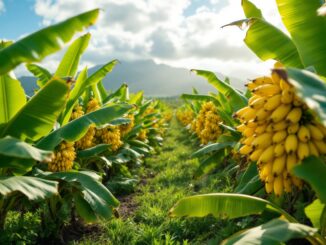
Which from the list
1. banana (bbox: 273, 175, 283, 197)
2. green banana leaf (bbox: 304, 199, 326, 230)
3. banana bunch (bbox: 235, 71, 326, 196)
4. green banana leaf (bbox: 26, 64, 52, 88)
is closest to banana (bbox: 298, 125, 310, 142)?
banana bunch (bbox: 235, 71, 326, 196)

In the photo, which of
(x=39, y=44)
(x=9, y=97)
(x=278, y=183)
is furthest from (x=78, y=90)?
(x=278, y=183)

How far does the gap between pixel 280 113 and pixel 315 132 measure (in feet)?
0.83

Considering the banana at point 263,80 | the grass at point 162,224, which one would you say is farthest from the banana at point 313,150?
the grass at point 162,224

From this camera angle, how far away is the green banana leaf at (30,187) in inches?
100

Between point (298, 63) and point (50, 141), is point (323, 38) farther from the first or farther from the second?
point (50, 141)

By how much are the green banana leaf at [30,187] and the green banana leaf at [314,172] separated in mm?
1698

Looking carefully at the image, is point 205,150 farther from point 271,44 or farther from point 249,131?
point 249,131

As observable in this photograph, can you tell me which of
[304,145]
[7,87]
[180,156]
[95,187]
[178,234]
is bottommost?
[180,156]

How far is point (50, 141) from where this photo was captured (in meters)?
3.84

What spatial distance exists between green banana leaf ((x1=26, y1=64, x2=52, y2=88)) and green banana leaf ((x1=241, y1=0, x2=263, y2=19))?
3.02 meters

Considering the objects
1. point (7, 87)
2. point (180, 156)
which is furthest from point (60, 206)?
point (180, 156)

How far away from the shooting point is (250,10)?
397 centimetres

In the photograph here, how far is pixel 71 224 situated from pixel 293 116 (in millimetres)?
3906

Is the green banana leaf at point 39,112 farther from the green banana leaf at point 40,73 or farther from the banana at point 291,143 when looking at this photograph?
the green banana leaf at point 40,73
